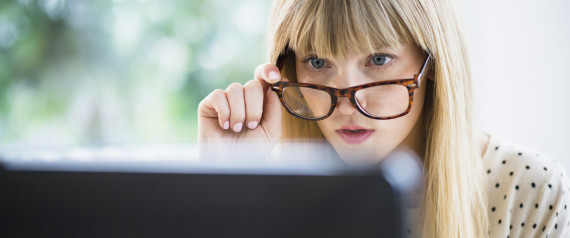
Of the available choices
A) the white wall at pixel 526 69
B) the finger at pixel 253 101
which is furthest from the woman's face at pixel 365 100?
the white wall at pixel 526 69

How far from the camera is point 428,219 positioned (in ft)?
3.19

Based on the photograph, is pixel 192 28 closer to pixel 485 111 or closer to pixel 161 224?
pixel 485 111

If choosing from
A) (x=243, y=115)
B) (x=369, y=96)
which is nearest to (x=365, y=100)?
(x=369, y=96)

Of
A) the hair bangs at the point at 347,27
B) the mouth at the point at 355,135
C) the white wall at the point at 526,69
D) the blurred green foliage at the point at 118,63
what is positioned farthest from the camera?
the blurred green foliage at the point at 118,63

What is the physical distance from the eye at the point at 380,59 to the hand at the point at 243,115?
174 millimetres

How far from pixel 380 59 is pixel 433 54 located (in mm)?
93

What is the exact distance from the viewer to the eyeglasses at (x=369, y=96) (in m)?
0.88

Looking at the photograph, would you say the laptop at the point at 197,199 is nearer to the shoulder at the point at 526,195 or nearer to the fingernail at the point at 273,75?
the fingernail at the point at 273,75

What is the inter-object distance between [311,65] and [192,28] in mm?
1554

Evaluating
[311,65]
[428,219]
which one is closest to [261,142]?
[311,65]

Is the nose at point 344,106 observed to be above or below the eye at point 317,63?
below

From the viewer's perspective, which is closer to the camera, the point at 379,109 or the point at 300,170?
the point at 300,170

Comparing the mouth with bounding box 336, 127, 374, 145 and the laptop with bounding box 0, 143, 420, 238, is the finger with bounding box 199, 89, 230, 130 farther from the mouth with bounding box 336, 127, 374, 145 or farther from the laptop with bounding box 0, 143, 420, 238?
the laptop with bounding box 0, 143, 420, 238

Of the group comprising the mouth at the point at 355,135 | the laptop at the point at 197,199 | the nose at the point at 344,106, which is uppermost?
the nose at the point at 344,106
